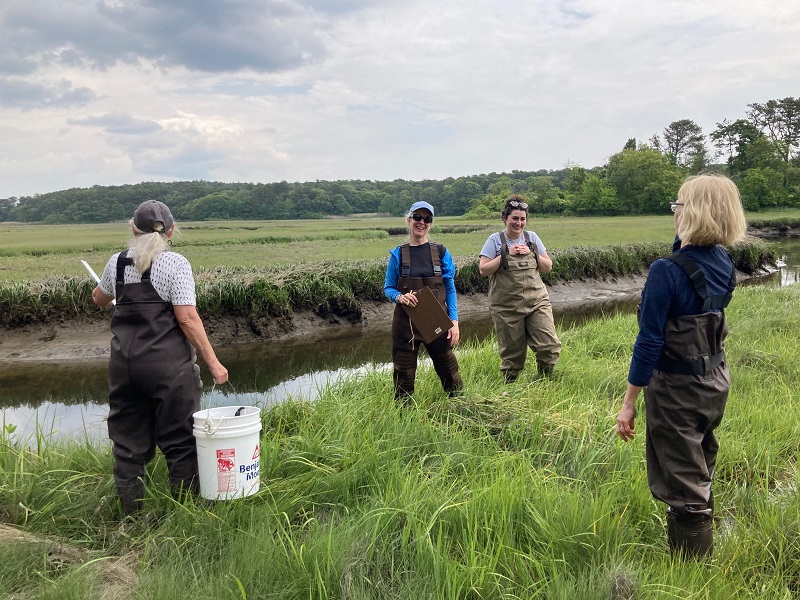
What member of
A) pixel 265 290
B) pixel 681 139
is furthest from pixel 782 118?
pixel 265 290

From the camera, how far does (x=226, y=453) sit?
338 centimetres

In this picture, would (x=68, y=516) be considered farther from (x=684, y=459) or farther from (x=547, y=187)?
(x=547, y=187)

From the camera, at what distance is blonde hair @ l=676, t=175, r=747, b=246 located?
9.33 feet

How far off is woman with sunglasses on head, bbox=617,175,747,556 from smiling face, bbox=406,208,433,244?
97.1 inches

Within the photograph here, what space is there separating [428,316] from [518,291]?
155 centimetres

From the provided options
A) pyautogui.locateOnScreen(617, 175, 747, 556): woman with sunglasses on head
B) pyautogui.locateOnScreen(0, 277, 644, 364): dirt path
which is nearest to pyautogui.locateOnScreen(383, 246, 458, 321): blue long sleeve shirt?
pyautogui.locateOnScreen(617, 175, 747, 556): woman with sunglasses on head

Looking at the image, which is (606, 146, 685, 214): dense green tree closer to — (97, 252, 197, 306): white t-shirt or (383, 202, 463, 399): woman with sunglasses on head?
(383, 202, 463, 399): woman with sunglasses on head

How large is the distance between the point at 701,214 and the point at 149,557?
3.30 meters

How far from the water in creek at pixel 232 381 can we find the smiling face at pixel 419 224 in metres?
2.02

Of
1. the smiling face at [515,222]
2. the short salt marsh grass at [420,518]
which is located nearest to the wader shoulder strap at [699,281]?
the short salt marsh grass at [420,518]

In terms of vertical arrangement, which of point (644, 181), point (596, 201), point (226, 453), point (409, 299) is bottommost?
point (226, 453)

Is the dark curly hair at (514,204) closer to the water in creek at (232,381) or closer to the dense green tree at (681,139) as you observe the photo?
the water in creek at (232,381)

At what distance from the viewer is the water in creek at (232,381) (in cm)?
714

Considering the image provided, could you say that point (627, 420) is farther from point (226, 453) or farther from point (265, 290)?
point (265, 290)
